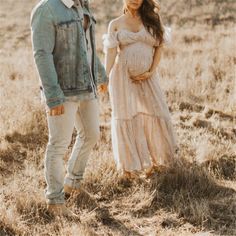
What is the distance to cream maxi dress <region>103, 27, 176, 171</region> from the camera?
5.03m

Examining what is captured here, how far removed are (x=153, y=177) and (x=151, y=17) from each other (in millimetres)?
1580

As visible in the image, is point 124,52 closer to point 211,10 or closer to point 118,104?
point 118,104

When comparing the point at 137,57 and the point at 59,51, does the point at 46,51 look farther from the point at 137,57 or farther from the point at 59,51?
the point at 137,57

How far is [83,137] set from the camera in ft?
14.5

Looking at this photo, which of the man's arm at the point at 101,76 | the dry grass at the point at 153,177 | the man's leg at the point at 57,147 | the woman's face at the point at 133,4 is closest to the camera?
the man's leg at the point at 57,147

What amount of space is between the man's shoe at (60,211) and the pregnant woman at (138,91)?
981mm

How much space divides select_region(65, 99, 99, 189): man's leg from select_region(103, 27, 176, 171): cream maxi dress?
0.64 m

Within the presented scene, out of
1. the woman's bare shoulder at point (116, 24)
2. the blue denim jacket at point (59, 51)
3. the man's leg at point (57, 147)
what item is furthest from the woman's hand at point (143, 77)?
the man's leg at point (57, 147)

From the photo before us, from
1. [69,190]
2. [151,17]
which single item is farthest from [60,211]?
[151,17]

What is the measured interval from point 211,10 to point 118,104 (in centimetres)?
1644

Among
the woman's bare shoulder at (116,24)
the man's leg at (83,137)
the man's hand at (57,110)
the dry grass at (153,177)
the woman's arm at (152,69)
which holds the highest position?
the woman's bare shoulder at (116,24)

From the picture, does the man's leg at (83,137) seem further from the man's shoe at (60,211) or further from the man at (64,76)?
the man's shoe at (60,211)

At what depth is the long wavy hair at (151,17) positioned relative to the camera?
5.02m

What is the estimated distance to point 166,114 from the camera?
17.1ft
